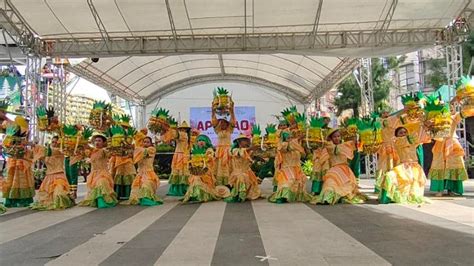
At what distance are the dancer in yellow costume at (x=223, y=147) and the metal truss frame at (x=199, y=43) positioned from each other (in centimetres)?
415

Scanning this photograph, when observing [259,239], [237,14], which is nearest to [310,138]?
→ [259,239]

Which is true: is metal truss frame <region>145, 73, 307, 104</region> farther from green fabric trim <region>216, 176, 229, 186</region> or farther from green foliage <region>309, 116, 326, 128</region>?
green foliage <region>309, 116, 326, 128</region>

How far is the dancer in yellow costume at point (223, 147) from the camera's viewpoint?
984 cm

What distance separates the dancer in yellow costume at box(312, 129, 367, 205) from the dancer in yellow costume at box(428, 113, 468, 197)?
→ 1.86 m

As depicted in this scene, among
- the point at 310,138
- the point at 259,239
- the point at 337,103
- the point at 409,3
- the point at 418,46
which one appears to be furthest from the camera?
the point at 337,103

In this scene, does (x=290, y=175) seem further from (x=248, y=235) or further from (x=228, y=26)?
(x=228, y=26)

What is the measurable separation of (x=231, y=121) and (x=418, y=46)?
6.38m

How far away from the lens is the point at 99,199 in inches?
343

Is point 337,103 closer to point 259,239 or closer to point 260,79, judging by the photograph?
point 260,79

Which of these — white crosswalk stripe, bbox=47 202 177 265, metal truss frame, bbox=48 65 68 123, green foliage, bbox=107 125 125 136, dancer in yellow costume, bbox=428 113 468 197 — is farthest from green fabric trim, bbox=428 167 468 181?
metal truss frame, bbox=48 65 68 123

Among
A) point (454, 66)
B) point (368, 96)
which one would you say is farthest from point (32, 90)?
point (454, 66)

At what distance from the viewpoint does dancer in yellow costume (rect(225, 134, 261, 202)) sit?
9.05 meters

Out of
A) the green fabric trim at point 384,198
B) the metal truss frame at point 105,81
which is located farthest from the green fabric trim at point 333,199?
the metal truss frame at point 105,81

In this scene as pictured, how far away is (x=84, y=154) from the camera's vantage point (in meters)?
9.02
